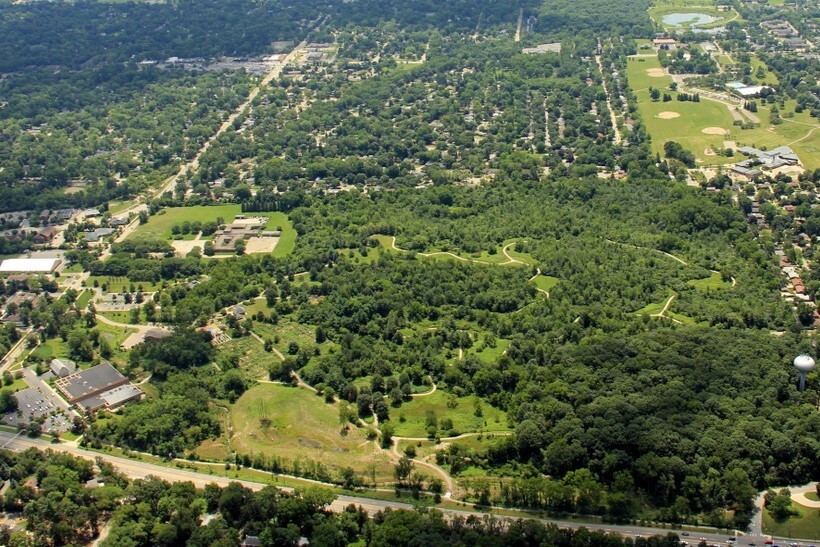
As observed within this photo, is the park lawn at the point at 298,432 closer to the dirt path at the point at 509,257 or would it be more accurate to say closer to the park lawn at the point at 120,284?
the park lawn at the point at 120,284

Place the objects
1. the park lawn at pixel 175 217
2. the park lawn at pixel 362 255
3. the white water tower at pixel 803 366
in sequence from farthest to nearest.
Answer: the park lawn at pixel 175 217 < the park lawn at pixel 362 255 < the white water tower at pixel 803 366

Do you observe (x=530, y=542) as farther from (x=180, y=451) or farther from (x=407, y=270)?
(x=407, y=270)

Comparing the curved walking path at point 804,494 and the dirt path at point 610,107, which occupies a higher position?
the dirt path at point 610,107

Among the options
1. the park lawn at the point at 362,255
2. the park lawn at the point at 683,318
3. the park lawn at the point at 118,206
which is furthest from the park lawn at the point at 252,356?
the park lawn at the point at 118,206

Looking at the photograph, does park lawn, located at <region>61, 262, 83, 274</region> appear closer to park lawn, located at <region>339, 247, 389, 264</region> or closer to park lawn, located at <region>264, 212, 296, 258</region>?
park lawn, located at <region>264, 212, 296, 258</region>

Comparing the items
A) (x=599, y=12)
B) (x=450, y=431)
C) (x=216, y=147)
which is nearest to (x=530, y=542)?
(x=450, y=431)

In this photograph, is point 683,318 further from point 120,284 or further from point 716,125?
point 716,125
